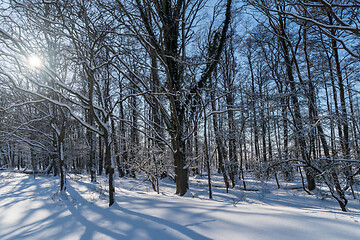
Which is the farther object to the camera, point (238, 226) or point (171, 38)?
point (171, 38)

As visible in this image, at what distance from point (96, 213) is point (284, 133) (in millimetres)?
7581

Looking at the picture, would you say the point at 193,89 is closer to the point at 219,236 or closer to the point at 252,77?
the point at 219,236

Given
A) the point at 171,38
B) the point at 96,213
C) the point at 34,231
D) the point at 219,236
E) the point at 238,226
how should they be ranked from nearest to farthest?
the point at 219,236 < the point at 238,226 < the point at 34,231 < the point at 96,213 < the point at 171,38

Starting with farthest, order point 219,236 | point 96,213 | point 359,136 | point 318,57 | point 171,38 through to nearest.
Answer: point 318,57
point 171,38
point 359,136
point 96,213
point 219,236

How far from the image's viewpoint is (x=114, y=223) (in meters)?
3.47

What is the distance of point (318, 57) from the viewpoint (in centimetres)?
1109

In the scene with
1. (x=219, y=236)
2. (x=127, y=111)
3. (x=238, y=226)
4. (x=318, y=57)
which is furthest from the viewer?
(x=127, y=111)

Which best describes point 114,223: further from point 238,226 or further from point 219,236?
point 238,226

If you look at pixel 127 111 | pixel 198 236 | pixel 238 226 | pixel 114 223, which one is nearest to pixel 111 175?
pixel 114 223

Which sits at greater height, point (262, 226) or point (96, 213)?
point (262, 226)

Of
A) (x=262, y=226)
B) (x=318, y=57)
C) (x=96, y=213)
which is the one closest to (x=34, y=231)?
(x=96, y=213)

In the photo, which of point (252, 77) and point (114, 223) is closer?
point (114, 223)

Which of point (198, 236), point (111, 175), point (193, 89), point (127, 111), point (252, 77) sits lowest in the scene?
point (198, 236)

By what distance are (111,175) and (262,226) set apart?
383cm
